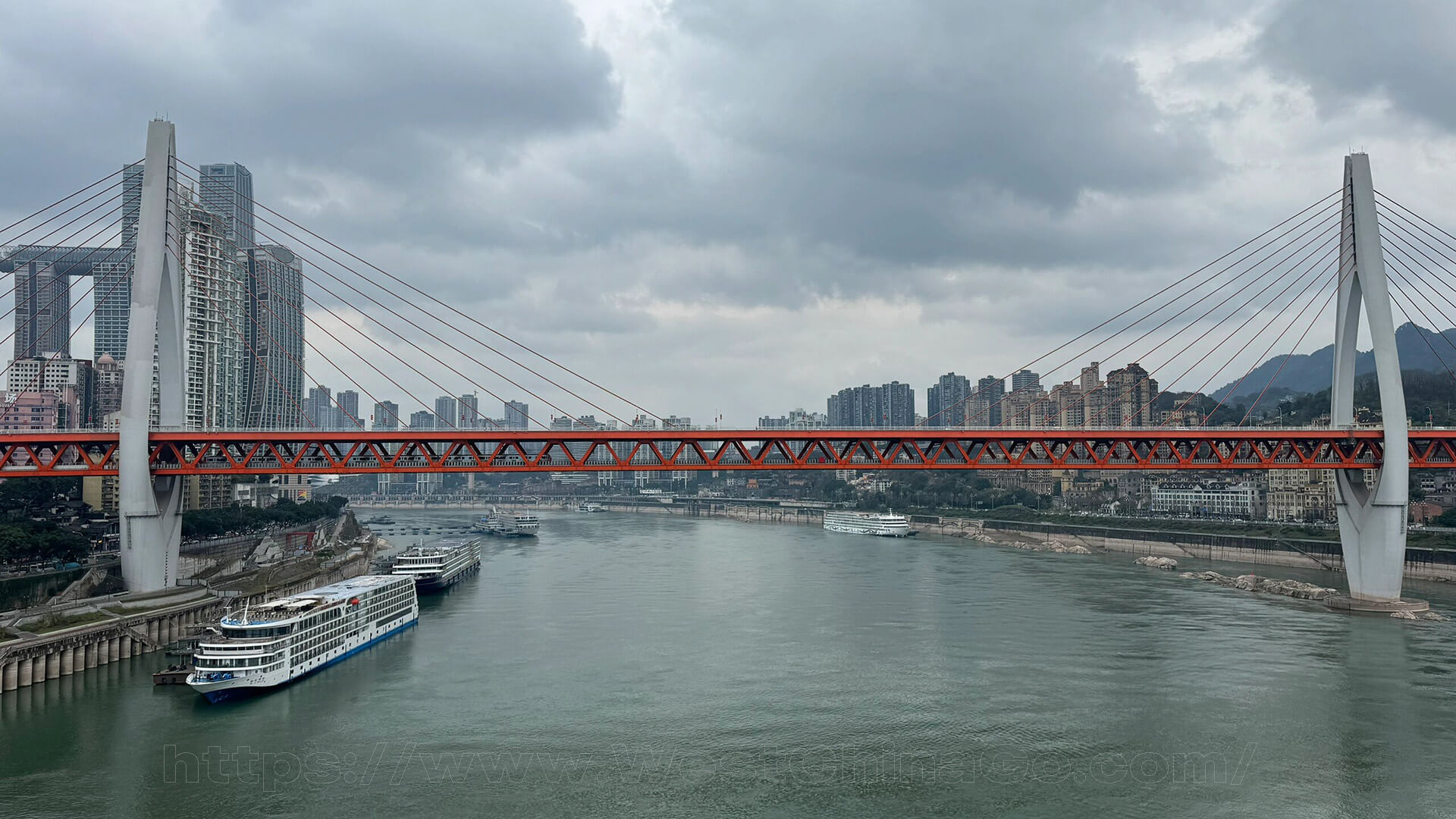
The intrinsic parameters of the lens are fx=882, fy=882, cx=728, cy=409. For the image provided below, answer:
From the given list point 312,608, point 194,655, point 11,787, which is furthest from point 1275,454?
point 11,787

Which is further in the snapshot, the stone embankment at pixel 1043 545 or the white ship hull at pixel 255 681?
the stone embankment at pixel 1043 545

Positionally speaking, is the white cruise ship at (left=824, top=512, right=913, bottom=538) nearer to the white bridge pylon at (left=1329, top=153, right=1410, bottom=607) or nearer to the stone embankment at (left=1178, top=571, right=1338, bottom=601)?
the stone embankment at (left=1178, top=571, right=1338, bottom=601)

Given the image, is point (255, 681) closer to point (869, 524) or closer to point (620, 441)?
point (620, 441)

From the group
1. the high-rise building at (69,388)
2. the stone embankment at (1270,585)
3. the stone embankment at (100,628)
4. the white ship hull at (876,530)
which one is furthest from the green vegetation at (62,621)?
the white ship hull at (876,530)

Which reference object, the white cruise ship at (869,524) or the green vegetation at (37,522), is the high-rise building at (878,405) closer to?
the white cruise ship at (869,524)

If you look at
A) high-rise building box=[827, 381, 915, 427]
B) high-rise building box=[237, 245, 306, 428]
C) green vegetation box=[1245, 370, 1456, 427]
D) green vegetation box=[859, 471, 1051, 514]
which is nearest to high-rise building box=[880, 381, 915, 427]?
high-rise building box=[827, 381, 915, 427]

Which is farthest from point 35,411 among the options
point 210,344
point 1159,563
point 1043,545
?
point 1159,563
